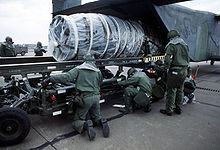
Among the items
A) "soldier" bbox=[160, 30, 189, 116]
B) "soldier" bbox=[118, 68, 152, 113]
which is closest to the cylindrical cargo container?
"soldier" bbox=[118, 68, 152, 113]

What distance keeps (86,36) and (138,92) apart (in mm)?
1867

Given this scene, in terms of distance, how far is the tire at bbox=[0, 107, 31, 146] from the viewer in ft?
8.62

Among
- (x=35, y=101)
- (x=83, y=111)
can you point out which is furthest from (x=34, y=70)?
(x=83, y=111)

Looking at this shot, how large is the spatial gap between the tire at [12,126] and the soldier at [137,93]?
7.40 feet

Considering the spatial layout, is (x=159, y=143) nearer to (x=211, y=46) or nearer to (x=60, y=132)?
(x=60, y=132)

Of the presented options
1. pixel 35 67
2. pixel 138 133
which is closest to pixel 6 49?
pixel 35 67

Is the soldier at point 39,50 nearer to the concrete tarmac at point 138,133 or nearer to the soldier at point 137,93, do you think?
the concrete tarmac at point 138,133

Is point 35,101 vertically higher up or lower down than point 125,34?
lower down

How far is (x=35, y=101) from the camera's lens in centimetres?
314

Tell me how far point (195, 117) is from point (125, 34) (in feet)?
9.17

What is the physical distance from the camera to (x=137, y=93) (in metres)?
4.16

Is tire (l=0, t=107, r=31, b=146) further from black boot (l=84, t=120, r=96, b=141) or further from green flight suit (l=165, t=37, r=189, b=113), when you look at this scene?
green flight suit (l=165, t=37, r=189, b=113)

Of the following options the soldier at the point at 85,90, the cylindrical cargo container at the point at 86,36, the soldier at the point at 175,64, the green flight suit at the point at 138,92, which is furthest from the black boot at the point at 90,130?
the soldier at the point at 175,64

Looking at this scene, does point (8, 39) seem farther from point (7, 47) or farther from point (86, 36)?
point (86, 36)
